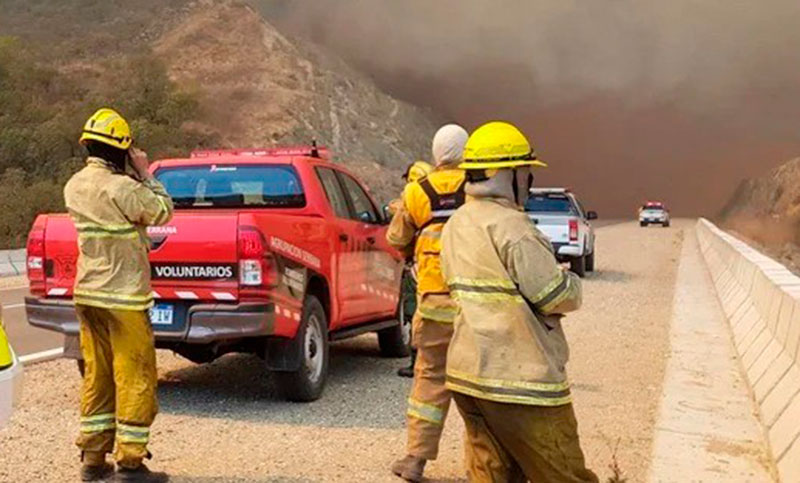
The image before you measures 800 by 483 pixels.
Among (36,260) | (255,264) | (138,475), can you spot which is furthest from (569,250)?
(138,475)

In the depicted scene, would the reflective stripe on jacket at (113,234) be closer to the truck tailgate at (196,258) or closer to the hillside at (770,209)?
the truck tailgate at (196,258)

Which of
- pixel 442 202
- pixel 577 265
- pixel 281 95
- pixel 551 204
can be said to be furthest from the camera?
pixel 281 95

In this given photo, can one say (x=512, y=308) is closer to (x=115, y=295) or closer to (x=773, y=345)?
(x=115, y=295)

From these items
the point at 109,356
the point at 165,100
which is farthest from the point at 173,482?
the point at 165,100

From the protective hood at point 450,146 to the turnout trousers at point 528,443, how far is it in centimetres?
205

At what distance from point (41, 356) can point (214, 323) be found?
3.61 m

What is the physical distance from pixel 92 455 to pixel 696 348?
6.46 meters

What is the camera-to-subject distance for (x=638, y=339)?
10453 millimetres

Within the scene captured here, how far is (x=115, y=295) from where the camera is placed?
4.72 meters

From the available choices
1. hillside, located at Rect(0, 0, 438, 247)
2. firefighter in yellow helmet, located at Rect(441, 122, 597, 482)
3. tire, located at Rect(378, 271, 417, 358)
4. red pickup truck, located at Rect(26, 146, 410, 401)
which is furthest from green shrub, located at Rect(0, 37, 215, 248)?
firefighter in yellow helmet, located at Rect(441, 122, 597, 482)

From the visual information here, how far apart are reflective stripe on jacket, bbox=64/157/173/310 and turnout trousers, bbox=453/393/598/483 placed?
2162mm

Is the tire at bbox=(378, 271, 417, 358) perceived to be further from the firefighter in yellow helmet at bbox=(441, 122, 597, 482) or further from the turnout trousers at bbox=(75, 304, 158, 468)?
the firefighter in yellow helmet at bbox=(441, 122, 597, 482)

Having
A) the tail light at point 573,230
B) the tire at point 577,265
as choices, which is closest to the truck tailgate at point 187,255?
the tail light at point 573,230

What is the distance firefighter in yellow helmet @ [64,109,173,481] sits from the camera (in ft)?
15.5
